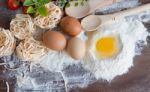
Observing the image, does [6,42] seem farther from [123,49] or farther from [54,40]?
[123,49]

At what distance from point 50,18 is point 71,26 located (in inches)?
2.2

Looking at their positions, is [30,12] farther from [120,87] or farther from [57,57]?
[120,87]

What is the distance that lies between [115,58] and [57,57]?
0.46 feet

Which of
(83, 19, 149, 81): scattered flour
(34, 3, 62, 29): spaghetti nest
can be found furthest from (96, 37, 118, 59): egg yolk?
(34, 3, 62, 29): spaghetti nest

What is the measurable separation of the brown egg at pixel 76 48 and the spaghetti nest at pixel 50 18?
2.5 inches

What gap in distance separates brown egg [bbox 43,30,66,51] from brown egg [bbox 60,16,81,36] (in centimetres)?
2

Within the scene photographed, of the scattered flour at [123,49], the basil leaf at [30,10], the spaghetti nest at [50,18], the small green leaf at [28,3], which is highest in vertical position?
the small green leaf at [28,3]

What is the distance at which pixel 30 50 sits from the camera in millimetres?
938

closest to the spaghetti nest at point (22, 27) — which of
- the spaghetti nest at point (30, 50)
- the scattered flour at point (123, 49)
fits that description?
the spaghetti nest at point (30, 50)

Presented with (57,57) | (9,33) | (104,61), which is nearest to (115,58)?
(104,61)

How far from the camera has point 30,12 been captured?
0.94 m

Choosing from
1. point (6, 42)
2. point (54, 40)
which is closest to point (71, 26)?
point (54, 40)

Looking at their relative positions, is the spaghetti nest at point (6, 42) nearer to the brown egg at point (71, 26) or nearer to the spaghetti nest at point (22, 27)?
the spaghetti nest at point (22, 27)

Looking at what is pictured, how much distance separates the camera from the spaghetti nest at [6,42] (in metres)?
0.93
